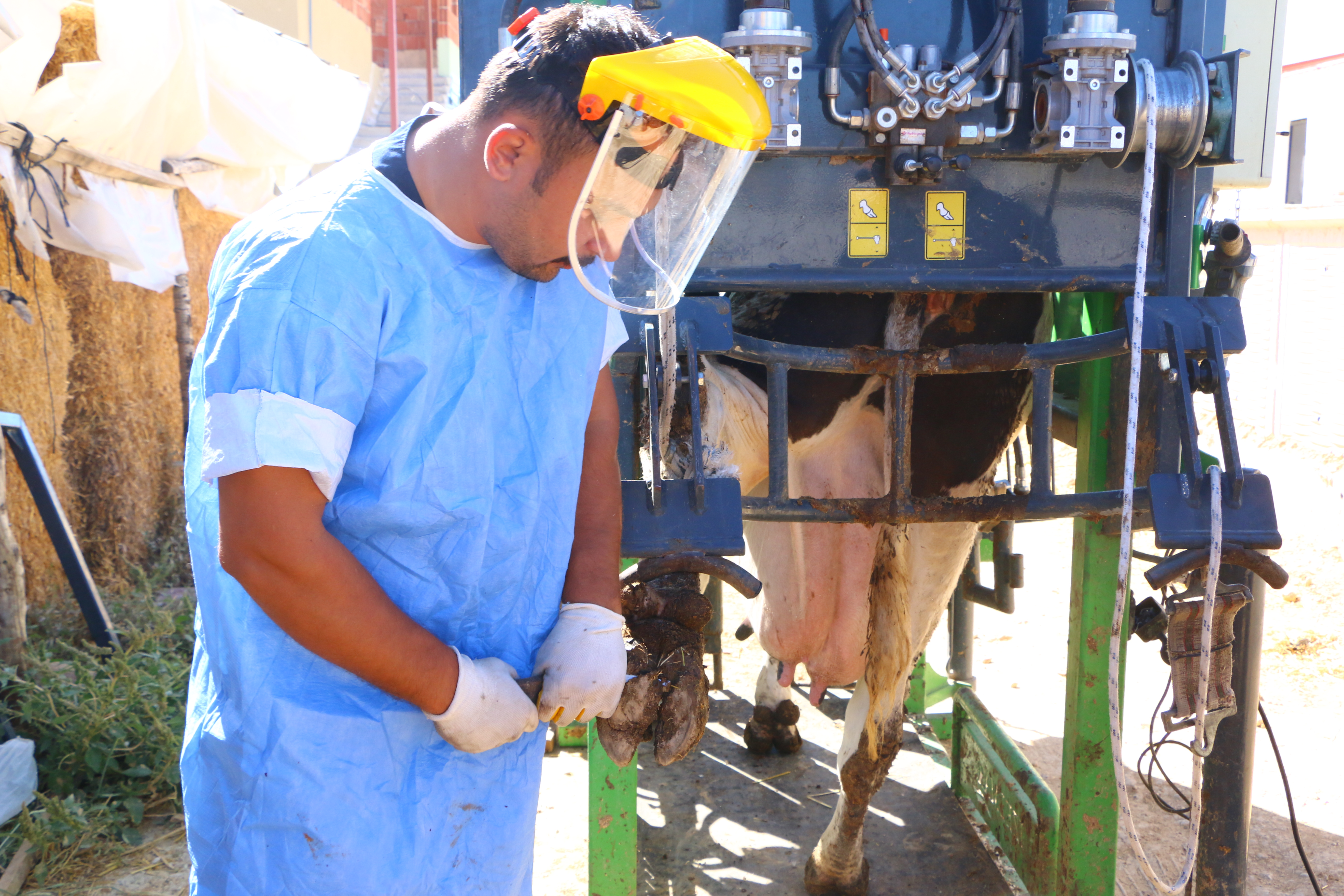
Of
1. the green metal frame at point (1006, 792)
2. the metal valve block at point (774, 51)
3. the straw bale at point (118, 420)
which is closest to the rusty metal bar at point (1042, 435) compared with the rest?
the metal valve block at point (774, 51)

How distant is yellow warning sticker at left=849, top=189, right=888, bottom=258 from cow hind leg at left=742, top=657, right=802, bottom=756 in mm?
1940

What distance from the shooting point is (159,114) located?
4309 millimetres

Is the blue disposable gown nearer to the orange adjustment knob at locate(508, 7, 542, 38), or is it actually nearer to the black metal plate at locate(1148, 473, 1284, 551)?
the orange adjustment knob at locate(508, 7, 542, 38)

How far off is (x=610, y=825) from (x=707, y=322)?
116cm

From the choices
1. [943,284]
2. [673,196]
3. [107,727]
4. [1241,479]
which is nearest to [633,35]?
[673,196]

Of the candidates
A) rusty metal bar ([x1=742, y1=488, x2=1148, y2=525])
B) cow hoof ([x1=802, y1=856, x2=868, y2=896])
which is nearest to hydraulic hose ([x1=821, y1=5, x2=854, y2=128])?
rusty metal bar ([x1=742, y1=488, x2=1148, y2=525])

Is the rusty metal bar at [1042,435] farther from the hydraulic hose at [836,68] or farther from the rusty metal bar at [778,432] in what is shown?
the hydraulic hose at [836,68]

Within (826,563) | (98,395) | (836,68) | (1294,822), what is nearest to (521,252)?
(836,68)

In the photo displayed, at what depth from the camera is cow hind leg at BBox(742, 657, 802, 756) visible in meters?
3.74

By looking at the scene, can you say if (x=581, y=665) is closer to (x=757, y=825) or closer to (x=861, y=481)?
(x=861, y=481)

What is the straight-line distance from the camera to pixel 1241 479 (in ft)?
5.73

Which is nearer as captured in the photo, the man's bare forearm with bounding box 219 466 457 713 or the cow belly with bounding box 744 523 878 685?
the man's bare forearm with bounding box 219 466 457 713

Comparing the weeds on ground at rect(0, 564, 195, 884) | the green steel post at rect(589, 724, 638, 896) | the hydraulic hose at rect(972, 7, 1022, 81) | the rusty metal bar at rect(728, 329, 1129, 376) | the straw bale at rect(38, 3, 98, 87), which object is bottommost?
the weeds on ground at rect(0, 564, 195, 884)

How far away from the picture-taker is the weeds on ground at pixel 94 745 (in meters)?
2.97
